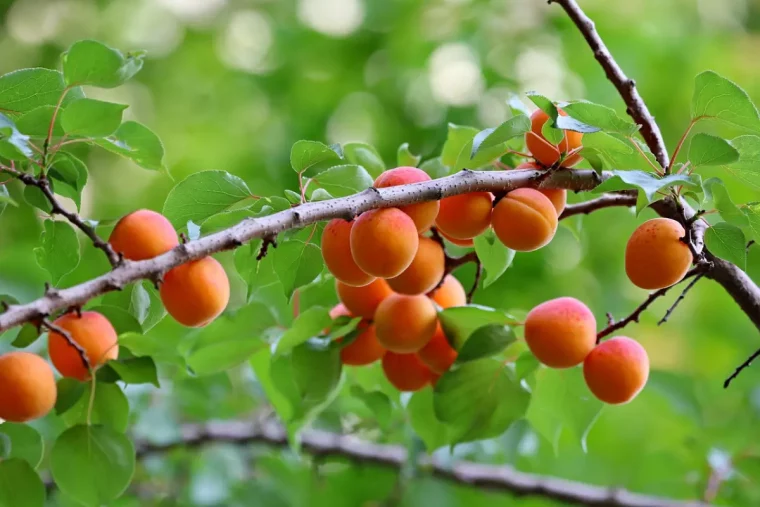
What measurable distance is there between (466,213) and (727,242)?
290mm

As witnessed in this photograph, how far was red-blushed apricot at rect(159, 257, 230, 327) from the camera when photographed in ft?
2.81

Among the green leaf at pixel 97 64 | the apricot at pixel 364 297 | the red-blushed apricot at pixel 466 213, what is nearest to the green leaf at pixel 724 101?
the red-blushed apricot at pixel 466 213

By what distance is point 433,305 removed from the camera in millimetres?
1101

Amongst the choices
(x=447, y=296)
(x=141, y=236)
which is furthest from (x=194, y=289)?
(x=447, y=296)

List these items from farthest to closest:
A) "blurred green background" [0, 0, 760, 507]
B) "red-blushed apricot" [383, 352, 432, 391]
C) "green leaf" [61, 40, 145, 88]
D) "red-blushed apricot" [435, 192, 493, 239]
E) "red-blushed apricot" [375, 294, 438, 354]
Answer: "blurred green background" [0, 0, 760, 507] < "red-blushed apricot" [383, 352, 432, 391] < "red-blushed apricot" [375, 294, 438, 354] < "red-blushed apricot" [435, 192, 493, 239] < "green leaf" [61, 40, 145, 88]

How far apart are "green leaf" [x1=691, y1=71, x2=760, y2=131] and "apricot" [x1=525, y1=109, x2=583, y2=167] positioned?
145mm

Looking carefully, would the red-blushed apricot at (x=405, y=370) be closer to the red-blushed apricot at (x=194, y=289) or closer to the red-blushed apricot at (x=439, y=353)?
the red-blushed apricot at (x=439, y=353)

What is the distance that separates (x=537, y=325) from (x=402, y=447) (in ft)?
3.33

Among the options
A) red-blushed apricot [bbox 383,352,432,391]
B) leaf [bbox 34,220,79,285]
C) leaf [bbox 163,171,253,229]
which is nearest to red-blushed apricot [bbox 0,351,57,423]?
leaf [bbox 34,220,79,285]

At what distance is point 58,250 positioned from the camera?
3.14 ft

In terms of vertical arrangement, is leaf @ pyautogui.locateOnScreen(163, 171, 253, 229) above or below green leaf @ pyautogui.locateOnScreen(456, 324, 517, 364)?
above

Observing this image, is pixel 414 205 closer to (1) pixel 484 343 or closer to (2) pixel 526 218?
(2) pixel 526 218

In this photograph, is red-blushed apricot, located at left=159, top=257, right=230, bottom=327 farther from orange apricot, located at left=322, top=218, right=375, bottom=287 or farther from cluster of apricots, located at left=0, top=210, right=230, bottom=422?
orange apricot, located at left=322, top=218, right=375, bottom=287

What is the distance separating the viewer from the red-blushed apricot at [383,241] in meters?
0.85
